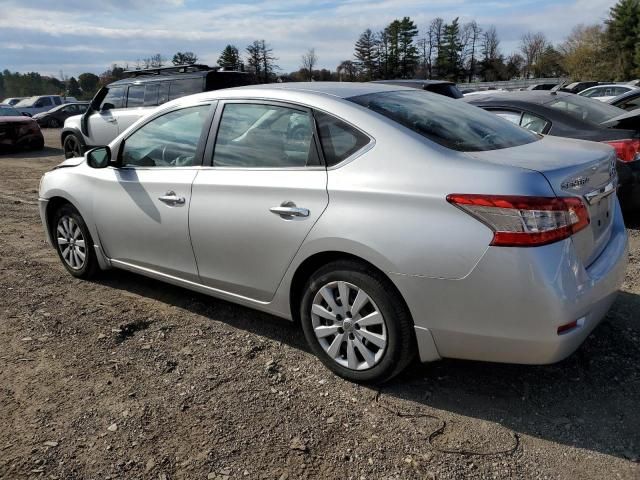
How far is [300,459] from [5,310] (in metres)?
2.94

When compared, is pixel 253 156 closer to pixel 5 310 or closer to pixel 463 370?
pixel 463 370

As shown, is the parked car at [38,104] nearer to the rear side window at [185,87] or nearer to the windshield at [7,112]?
the windshield at [7,112]

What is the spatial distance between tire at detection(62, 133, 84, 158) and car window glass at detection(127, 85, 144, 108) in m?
1.89

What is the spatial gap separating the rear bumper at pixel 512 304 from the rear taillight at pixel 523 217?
45 millimetres

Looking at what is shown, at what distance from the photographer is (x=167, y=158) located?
393 centimetres

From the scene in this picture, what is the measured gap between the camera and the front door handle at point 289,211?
9.96 ft

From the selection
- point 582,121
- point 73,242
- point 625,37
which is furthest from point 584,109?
point 625,37

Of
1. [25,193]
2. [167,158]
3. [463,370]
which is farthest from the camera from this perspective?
[25,193]

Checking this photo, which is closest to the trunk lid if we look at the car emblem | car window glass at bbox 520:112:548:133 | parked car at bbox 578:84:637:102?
the car emblem

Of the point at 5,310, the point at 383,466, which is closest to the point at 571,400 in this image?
the point at 383,466

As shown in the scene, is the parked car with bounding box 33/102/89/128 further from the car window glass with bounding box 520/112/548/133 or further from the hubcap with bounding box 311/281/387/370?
the hubcap with bounding box 311/281/387/370

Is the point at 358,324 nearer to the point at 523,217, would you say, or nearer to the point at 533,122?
the point at 523,217

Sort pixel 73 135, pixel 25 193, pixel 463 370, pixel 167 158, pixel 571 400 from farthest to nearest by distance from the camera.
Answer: pixel 73 135 → pixel 25 193 → pixel 167 158 → pixel 463 370 → pixel 571 400

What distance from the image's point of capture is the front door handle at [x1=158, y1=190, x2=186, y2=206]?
3689 millimetres
